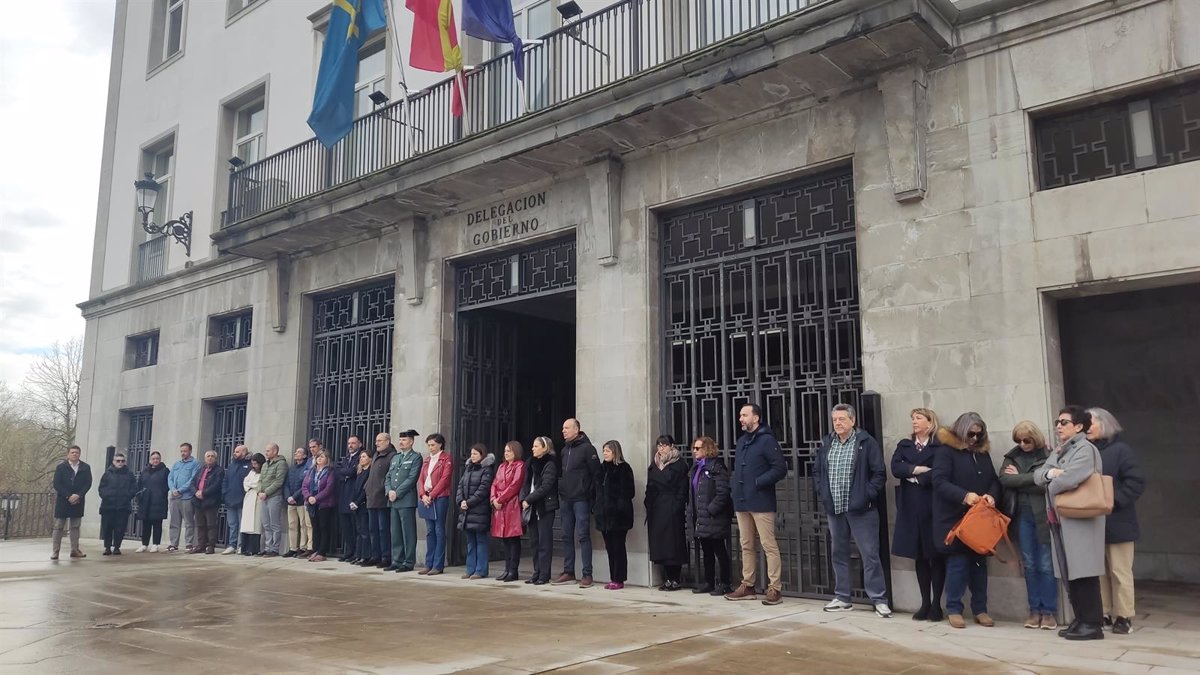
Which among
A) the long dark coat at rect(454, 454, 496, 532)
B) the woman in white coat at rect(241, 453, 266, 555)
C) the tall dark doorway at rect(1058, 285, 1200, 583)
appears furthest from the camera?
the woman in white coat at rect(241, 453, 266, 555)

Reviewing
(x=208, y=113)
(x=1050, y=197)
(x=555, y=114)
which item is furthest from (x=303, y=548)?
(x=1050, y=197)

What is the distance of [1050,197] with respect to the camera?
775cm

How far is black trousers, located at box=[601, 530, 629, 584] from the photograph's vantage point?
392 inches

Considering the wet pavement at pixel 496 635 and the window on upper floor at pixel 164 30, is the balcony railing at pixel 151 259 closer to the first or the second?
the window on upper floor at pixel 164 30

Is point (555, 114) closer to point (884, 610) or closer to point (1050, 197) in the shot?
point (1050, 197)

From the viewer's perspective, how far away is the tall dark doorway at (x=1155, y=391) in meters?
10.7

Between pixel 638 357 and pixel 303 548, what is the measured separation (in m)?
7.03

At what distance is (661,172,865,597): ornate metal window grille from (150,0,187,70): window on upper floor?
53.2ft

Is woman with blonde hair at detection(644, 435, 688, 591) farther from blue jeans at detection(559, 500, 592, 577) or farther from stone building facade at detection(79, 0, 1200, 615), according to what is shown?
blue jeans at detection(559, 500, 592, 577)

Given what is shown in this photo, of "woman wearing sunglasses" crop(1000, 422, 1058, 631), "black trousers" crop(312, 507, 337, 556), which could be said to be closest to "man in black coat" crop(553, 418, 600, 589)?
"woman wearing sunglasses" crop(1000, 422, 1058, 631)

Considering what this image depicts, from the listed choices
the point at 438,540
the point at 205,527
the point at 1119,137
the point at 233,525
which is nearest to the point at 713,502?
the point at 438,540

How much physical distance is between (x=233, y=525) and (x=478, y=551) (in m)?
6.32

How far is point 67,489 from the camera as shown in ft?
46.4

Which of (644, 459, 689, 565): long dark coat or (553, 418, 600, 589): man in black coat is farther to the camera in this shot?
(553, 418, 600, 589): man in black coat
